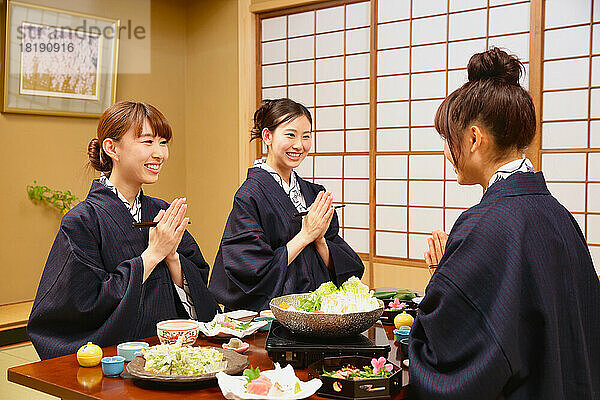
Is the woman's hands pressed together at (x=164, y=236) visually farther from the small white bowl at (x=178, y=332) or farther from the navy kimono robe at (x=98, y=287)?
the small white bowl at (x=178, y=332)

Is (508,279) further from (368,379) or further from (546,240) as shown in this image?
(368,379)

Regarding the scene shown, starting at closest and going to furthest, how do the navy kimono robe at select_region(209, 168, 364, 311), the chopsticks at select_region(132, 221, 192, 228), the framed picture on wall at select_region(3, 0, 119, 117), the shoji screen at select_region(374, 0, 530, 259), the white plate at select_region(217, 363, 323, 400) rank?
the white plate at select_region(217, 363, 323, 400) → the chopsticks at select_region(132, 221, 192, 228) → the navy kimono robe at select_region(209, 168, 364, 311) → the shoji screen at select_region(374, 0, 530, 259) → the framed picture on wall at select_region(3, 0, 119, 117)

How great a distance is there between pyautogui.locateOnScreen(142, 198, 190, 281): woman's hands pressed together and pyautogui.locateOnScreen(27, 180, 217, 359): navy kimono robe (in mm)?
51

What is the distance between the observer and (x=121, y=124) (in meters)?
2.42

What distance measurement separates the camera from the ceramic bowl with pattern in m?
1.77

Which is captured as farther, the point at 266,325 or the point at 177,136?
the point at 177,136

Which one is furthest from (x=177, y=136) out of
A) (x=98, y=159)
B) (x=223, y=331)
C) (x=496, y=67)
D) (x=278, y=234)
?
(x=496, y=67)

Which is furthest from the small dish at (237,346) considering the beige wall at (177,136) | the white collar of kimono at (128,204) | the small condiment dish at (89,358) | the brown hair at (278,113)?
the beige wall at (177,136)

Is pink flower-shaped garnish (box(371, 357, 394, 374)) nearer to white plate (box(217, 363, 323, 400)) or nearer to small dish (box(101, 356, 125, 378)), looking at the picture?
white plate (box(217, 363, 323, 400))

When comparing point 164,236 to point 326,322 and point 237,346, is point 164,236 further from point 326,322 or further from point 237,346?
point 326,322

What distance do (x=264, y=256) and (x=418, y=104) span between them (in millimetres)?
2916

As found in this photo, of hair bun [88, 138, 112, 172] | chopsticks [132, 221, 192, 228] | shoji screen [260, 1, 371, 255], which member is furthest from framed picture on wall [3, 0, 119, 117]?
chopsticks [132, 221, 192, 228]

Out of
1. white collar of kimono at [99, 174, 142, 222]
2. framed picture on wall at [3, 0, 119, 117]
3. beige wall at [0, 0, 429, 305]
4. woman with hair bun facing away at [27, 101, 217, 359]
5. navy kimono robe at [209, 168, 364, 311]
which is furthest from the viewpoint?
beige wall at [0, 0, 429, 305]

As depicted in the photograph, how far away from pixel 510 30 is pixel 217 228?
3567mm
